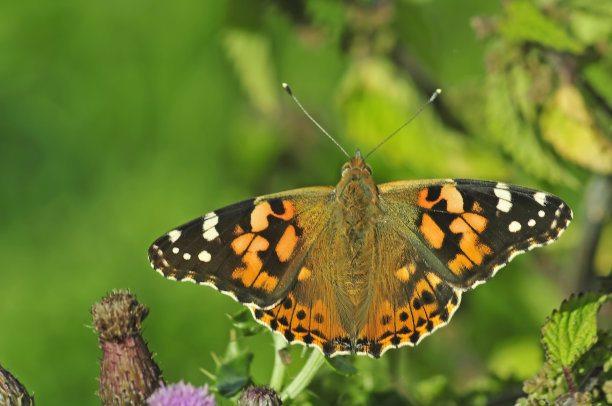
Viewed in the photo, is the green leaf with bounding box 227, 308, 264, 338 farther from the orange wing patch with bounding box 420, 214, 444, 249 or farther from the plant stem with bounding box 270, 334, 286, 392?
the orange wing patch with bounding box 420, 214, 444, 249

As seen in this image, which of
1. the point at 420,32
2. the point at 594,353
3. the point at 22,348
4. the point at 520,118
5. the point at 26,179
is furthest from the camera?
the point at 26,179

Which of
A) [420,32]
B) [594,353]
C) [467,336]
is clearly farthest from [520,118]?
[467,336]

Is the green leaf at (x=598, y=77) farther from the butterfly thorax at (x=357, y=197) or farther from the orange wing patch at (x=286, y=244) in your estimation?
the orange wing patch at (x=286, y=244)

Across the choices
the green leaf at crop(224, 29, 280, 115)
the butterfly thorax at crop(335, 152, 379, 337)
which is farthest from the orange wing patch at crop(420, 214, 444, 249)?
the green leaf at crop(224, 29, 280, 115)

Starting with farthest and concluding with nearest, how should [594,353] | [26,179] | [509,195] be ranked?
[26,179] → [509,195] → [594,353]

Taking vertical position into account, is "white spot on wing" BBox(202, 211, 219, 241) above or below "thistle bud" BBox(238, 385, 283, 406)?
above

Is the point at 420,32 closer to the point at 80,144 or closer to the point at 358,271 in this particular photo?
the point at 358,271

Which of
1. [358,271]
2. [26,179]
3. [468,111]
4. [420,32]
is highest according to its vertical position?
[26,179]
